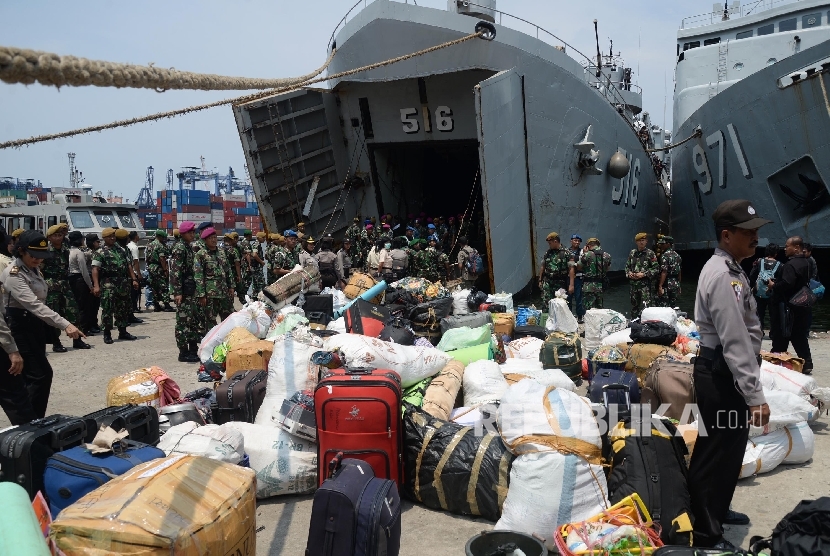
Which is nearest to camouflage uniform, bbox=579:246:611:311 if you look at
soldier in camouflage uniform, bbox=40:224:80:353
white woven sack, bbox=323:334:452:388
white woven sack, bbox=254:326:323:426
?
white woven sack, bbox=323:334:452:388

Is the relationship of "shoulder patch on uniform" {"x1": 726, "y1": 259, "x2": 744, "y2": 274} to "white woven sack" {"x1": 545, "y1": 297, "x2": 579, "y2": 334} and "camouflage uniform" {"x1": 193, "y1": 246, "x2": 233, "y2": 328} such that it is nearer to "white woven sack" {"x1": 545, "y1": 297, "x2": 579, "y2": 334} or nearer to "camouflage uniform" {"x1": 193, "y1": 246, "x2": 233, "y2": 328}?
"white woven sack" {"x1": 545, "y1": 297, "x2": 579, "y2": 334}

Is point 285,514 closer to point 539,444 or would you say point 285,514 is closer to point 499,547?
point 499,547

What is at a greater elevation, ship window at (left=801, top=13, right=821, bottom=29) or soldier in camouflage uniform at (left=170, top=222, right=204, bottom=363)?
ship window at (left=801, top=13, right=821, bottom=29)

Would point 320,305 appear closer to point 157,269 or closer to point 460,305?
point 460,305

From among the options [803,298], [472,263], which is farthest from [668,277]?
[472,263]

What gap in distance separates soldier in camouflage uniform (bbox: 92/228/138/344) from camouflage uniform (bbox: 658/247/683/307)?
23.8ft

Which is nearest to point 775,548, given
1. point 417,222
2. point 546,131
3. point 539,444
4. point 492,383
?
point 539,444

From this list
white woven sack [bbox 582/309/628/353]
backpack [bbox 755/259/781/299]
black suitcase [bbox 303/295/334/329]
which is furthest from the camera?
black suitcase [bbox 303/295/334/329]

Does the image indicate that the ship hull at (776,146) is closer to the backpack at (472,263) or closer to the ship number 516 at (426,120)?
the ship number 516 at (426,120)

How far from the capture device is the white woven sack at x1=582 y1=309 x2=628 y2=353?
6121mm

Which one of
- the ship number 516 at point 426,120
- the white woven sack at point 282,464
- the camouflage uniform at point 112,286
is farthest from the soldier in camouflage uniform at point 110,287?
the ship number 516 at point 426,120

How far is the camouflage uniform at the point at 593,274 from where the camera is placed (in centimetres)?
793

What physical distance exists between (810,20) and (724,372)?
1829cm

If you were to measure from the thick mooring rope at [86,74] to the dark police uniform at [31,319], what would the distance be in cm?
264
